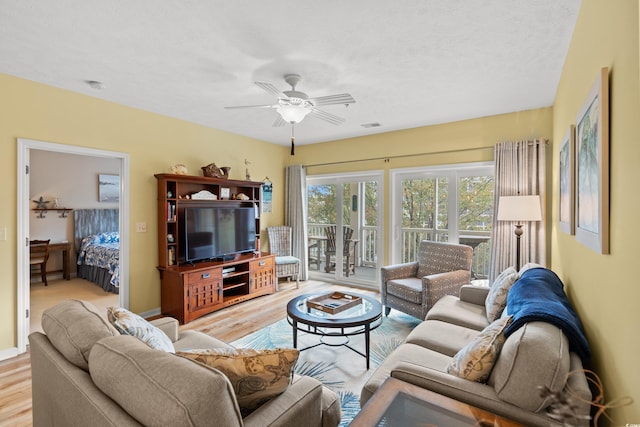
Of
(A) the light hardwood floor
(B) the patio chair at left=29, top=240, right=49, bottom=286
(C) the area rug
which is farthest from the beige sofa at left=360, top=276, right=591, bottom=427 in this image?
(B) the patio chair at left=29, top=240, right=49, bottom=286

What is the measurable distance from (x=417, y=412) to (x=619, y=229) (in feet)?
3.25

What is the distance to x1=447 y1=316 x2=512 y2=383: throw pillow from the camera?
143 centimetres

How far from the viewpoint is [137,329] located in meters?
1.55

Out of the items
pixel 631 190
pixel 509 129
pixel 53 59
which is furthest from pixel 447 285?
pixel 53 59

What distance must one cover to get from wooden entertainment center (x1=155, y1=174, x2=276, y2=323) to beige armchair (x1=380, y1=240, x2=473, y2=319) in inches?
77.2

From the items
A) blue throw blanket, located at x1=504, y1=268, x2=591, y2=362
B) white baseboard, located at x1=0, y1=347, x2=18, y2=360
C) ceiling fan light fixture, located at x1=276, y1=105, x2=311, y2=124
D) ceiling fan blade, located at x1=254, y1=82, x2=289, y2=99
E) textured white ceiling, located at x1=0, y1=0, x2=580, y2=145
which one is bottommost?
white baseboard, located at x1=0, y1=347, x2=18, y2=360

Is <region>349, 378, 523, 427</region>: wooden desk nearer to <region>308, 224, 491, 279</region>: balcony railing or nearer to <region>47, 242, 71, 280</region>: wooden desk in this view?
<region>308, 224, 491, 279</region>: balcony railing

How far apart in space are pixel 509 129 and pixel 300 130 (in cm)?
279

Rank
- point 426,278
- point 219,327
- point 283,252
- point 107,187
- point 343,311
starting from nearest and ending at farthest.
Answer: point 343,311
point 426,278
point 219,327
point 283,252
point 107,187

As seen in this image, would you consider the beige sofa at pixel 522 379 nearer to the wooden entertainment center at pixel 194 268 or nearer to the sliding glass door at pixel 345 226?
the wooden entertainment center at pixel 194 268

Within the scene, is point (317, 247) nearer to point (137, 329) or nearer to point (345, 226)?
point (345, 226)

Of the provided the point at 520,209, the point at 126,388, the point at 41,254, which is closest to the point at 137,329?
the point at 126,388

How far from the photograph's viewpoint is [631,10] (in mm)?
997

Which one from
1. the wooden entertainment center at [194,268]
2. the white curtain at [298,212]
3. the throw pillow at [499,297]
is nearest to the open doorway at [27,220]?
the wooden entertainment center at [194,268]
